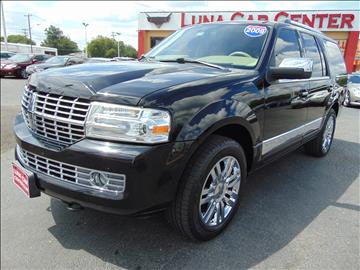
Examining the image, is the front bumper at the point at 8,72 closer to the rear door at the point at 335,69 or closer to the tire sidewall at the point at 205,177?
the rear door at the point at 335,69

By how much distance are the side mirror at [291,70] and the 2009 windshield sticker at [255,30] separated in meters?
0.51

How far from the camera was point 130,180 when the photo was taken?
1980mm

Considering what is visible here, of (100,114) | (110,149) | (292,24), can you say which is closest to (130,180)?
(110,149)

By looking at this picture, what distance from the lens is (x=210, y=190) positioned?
2.56 metres

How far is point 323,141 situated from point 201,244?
10.7 ft

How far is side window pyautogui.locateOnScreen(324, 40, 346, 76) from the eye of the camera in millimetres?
4688

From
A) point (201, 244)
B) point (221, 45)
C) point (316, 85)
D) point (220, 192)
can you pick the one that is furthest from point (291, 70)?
point (201, 244)

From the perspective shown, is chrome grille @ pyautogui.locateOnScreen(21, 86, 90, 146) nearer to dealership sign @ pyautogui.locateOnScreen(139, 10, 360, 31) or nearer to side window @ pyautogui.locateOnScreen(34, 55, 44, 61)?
dealership sign @ pyautogui.locateOnScreen(139, 10, 360, 31)

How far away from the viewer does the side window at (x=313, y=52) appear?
3977 mm

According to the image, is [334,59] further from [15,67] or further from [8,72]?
[8,72]

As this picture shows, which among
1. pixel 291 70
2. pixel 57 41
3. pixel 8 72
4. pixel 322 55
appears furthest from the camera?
pixel 57 41

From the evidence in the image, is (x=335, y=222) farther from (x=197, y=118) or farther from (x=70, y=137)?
(x=70, y=137)

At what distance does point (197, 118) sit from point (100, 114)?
66 cm

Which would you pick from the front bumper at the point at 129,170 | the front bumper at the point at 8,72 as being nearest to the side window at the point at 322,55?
the front bumper at the point at 129,170
